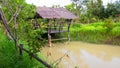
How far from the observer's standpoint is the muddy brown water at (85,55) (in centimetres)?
963

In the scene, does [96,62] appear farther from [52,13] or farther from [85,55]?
[52,13]

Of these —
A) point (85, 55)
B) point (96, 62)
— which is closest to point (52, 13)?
point (85, 55)

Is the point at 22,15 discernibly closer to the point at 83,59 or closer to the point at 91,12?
the point at 83,59

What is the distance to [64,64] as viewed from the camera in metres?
9.31

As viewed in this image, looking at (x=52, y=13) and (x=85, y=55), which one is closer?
(x=85, y=55)

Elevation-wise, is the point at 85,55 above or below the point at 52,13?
below

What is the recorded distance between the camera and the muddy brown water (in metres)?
9.63

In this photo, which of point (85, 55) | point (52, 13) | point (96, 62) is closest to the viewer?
point (96, 62)

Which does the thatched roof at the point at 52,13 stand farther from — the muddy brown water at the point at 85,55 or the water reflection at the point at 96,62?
the water reflection at the point at 96,62

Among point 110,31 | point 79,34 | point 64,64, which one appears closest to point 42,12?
point 79,34

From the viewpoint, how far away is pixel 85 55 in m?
11.9

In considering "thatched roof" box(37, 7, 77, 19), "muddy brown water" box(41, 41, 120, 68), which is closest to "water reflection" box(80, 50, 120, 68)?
"muddy brown water" box(41, 41, 120, 68)

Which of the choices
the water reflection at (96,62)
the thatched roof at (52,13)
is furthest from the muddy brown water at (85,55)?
the thatched roof at (52,13)

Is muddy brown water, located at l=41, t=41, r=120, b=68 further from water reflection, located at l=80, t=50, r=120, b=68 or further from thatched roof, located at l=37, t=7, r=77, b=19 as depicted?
thatched roof, located at l=37, t=7, r=77, b=19
